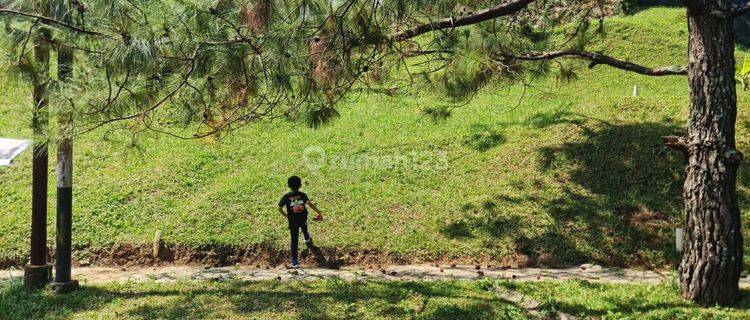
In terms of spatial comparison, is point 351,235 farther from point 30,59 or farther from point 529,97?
point 529,97

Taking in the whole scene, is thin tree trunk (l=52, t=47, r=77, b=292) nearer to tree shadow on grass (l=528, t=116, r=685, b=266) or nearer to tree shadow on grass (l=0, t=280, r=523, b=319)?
tree shadow on grass (l=0, t=280, r=523, b=319)

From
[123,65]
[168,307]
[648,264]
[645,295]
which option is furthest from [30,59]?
[648,264]

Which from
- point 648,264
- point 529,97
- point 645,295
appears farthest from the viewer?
point 529,97

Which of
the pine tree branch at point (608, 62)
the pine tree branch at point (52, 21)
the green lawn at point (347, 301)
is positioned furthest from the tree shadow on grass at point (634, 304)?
the pine tree branch at point (52, 21)

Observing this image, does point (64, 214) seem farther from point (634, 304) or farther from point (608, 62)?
point (608, 62)

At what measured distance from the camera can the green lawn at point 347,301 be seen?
5.29 meters

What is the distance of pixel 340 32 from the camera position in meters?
4.99

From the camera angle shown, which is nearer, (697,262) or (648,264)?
(697,262)

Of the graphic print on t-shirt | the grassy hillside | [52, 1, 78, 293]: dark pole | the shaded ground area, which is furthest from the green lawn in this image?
the grassy hillside

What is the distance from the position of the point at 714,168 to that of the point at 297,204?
4.39 meters

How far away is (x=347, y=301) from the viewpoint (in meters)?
5.77

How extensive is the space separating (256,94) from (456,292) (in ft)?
8.53

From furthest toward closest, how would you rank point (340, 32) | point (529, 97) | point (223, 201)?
point (529, 97), point (223, 201), point (340, 32)

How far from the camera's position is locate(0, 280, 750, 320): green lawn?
17.3 feet
